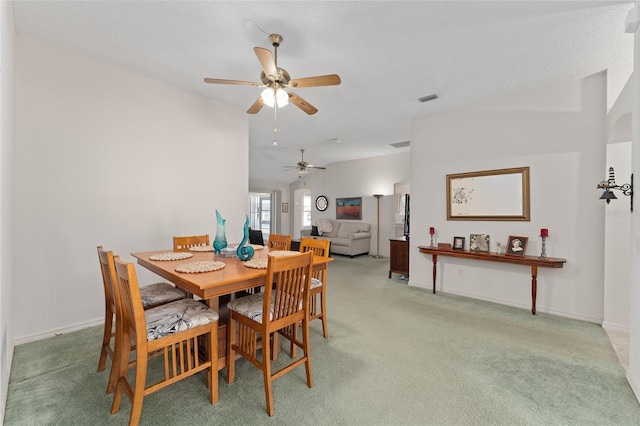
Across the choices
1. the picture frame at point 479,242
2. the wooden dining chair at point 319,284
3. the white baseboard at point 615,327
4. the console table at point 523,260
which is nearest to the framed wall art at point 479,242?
the picture frame at point 479,242

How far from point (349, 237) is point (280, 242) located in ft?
13.6

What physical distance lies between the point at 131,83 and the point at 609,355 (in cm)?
536

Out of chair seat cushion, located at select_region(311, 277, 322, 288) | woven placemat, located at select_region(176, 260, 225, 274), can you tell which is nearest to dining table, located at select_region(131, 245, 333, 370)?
woven placemat, located at select_region(176, 260, 225, 274)

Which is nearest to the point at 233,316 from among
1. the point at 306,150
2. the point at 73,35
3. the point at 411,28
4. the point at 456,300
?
the point at 411,28

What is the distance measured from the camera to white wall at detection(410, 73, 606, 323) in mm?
3062

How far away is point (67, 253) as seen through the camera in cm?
267

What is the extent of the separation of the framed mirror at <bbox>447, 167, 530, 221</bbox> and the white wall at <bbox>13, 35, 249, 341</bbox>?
11.9 ft

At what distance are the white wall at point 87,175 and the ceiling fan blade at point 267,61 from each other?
185 cm

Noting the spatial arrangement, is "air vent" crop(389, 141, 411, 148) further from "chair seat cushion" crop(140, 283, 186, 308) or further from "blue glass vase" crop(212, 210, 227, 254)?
"chair seat cushion" crop(140, 283, 186, 308)

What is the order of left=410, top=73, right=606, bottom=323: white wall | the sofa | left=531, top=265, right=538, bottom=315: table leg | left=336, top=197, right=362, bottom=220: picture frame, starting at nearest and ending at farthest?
1. left=410, top=73, right=606, bottom=323: white wall
2. left=531, top=265, right=538, bottom=315: table leg
3. the sofa
4. left=336, top=197, right=362, bottom=220: picture frame

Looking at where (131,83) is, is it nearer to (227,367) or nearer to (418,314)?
(227,367)

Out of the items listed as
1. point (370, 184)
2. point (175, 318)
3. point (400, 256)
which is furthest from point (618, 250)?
point (370, 184)

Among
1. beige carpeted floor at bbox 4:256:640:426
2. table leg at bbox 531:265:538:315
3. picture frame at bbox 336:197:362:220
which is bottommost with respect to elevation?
beige carpeted floor at bbox 4:256:640:426

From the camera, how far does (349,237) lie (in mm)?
7105
